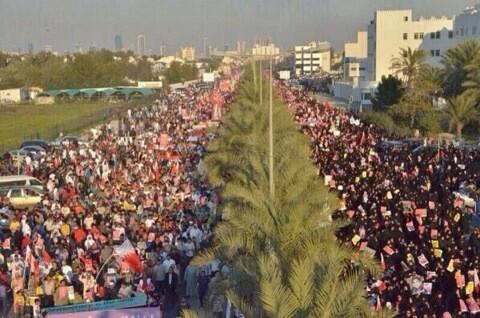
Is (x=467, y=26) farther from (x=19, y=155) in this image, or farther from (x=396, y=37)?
(x=19, y=155)

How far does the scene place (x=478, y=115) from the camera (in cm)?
4234

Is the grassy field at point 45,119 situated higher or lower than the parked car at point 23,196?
lower

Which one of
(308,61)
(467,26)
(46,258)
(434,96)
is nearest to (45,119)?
(434,96)

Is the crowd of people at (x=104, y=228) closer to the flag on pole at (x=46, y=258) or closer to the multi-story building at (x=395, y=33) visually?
the flag on pole at (x=46, y=258)

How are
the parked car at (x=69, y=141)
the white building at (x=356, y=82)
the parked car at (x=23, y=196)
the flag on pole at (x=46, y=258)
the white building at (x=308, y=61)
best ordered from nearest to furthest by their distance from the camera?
the flag on pole at (x=46, y=258) < the parked car at (x=23, y=196) < the parked car at (x=69, y=141) < the white building at (x=356, y=82) < the white building at (x=308, y=61)

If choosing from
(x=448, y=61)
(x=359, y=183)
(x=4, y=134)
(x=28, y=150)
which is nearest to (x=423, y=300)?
(x=359, y=183)

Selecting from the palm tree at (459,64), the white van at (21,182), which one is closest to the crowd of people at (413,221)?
the white van at (21,182)

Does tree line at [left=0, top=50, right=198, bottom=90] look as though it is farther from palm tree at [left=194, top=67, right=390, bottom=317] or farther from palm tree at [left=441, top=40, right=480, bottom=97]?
palm tree at [left=194, top=67, right=390, bottom=317]

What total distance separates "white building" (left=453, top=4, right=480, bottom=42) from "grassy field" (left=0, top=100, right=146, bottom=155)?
107 ft

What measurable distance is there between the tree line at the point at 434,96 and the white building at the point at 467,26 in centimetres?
1744

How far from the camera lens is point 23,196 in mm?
24969

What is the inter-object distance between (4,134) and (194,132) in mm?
20866

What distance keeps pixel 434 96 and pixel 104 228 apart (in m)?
40.7

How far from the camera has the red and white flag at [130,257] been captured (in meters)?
15.2
